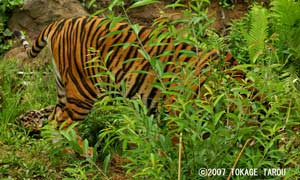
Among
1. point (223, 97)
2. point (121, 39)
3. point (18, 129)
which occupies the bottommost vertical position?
point (18, 129)

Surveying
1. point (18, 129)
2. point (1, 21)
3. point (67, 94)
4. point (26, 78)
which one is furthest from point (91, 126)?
point (1, 21)

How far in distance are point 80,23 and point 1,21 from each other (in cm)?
285

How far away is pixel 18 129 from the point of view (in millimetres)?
5602

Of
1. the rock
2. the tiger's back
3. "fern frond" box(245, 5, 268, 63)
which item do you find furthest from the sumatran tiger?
the rock

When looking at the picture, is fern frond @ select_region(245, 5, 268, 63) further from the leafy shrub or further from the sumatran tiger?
the sumatran tiger

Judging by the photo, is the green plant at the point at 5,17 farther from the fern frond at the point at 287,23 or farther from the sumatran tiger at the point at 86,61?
the fern frond at the point at 287,23

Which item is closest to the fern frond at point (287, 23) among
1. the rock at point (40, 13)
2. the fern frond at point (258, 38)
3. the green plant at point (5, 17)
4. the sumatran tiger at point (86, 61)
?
the sumatran tiger at point (86, 61)

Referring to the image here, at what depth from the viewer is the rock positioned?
7.56 meters

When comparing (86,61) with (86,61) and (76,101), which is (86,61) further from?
(76,101)

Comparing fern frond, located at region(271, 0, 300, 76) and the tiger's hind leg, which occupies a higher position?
fern frond, located at region(271, 0, 300, 76)

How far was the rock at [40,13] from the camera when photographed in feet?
24.8

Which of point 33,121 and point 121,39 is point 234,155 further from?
point 33,121

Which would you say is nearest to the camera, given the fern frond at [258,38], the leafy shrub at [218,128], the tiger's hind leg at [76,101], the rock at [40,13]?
the leafy shrub at [218,128]

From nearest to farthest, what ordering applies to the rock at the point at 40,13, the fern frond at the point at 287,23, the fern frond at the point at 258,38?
the fern frond at the point at 258,38, the fern frond at the point at 287,23, the rock at the point at 40,13
